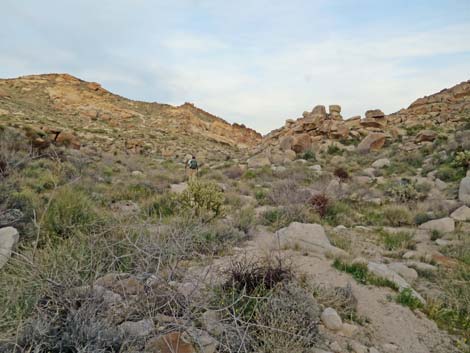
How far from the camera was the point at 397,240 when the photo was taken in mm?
5559

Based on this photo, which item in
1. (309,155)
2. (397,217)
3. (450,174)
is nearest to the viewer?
(397,217)

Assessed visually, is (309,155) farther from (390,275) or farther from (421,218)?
(390,275)

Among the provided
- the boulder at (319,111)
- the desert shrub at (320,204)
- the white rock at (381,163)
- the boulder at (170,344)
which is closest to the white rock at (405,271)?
the desert shrub at (320,204)

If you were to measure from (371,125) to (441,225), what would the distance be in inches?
591

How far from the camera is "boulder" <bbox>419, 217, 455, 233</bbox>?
6.12m

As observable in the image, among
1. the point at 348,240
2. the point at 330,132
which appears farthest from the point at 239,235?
the point at 330,132

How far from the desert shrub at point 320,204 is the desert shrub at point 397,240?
1306 mm

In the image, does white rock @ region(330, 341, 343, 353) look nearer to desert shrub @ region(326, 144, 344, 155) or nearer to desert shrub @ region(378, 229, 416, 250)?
desert shrub @ region(378, 229, 416, 250)

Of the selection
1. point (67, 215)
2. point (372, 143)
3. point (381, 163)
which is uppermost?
point (372, 143)

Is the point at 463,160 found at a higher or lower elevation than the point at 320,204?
higher

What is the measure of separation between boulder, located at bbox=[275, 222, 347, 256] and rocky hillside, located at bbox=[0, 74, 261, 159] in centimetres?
1892

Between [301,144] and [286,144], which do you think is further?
[286,144]

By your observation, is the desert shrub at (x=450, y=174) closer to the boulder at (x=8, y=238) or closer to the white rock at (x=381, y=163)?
the white rock at (x=381, y=163)

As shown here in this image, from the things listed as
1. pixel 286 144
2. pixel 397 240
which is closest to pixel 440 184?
pixel 397 240
